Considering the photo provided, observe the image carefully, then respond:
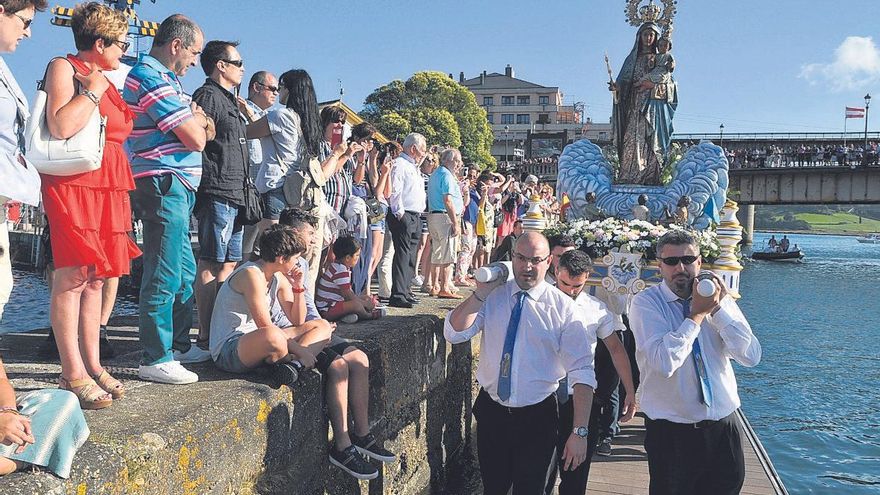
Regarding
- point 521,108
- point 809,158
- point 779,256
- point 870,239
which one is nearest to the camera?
point 809,158

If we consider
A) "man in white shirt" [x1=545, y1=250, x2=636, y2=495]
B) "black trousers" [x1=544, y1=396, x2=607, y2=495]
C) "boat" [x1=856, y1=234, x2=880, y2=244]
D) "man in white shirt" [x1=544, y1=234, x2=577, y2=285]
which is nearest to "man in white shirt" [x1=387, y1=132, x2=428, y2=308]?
"man in white shirt" [x1=544, y1=234, x2=577, y2=285]

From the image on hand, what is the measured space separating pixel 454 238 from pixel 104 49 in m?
4.92

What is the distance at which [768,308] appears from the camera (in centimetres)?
2455

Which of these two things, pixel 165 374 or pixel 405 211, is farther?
pixel 405 211

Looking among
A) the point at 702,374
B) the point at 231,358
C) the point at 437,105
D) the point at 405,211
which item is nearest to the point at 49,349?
the point at 231,358

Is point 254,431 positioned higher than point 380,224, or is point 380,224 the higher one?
point 380,224

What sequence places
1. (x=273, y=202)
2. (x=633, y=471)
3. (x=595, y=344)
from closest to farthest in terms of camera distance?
(x=595, y=344), (x=273, y=202), (x=633, y=471)

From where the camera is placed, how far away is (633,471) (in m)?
5.66

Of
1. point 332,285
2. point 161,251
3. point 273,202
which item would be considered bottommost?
point 332,285

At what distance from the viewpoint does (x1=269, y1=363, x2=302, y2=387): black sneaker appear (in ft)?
11.3

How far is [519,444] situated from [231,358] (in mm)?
1660

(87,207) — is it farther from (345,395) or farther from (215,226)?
(345,395)

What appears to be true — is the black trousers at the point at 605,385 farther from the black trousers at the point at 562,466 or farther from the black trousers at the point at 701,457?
the black trousers at the point at 701,457

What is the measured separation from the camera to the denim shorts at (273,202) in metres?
5.05
